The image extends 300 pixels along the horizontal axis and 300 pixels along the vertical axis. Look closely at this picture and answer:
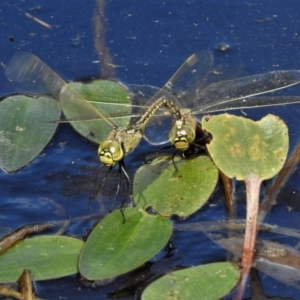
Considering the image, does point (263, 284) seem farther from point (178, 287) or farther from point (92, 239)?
point (92, 239)

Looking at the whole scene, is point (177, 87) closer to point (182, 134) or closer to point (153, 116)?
point (153, 116)

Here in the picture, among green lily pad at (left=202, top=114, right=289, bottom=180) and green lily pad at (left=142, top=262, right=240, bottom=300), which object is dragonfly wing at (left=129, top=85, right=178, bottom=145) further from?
green lily pad at (left=142, top=262, right=240, bottom=300)

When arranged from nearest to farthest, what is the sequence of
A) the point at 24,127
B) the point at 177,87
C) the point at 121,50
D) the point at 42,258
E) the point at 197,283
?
1. the point at 197,283
2. the point at 42,258
3. the point at 24,127
4. the point at 177,87
5. the point at 121,50

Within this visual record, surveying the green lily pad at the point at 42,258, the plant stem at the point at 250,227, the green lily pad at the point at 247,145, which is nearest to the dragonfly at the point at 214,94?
the green lily pad at the point at 247,145

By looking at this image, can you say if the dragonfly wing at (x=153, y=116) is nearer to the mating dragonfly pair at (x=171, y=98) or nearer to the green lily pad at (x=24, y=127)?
the mating dragonfly pair at (x=171, y=98)

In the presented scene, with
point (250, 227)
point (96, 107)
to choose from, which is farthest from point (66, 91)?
point (250, 227)

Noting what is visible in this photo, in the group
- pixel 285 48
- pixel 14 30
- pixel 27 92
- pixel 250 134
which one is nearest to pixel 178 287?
pixel 250 134
